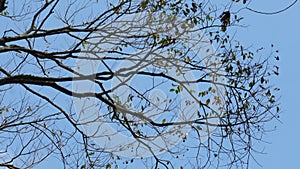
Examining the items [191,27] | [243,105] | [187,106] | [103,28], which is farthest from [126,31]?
[243,105]

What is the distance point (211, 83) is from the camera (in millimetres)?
5719

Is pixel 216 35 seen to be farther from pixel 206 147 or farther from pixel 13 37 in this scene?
pixel 13 37

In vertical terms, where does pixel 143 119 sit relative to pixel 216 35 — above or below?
below

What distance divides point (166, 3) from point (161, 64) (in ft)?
2.44

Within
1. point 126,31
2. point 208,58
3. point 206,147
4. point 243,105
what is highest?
point 126,31

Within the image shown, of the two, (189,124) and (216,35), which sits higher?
(216,35)

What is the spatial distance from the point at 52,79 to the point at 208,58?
6.25ft

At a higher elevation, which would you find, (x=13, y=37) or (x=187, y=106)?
(x=13, y=37)

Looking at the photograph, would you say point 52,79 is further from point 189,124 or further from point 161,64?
point 189,124

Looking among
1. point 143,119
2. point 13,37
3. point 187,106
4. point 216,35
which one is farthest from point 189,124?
point 13,37

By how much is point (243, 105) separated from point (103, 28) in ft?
6.45

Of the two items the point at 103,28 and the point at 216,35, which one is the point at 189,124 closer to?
the point at 216,35

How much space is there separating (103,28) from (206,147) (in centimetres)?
193

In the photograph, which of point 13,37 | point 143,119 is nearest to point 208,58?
point 143,119
